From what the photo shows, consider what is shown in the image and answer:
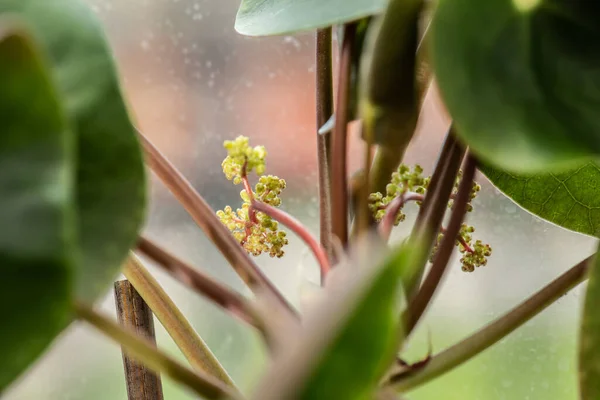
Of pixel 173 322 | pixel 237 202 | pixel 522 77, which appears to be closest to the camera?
pixel 522 77

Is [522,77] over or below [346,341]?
over

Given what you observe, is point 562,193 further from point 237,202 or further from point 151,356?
point 237,202

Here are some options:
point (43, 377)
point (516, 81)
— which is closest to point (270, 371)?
point (516, 81)

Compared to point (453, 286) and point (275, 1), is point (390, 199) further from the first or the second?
point (453, 286)

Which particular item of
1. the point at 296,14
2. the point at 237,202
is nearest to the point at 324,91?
the point at 296,14

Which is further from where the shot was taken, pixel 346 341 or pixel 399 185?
pixel 399 185

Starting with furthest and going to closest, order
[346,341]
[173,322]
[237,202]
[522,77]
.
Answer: [237,202] → [173,322] → [522,77] → [346,341]

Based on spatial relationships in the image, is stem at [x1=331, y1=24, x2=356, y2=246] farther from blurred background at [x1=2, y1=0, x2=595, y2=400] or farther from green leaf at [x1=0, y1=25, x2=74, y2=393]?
blurred background at [x1=2, y1=0, x2=595, y2=400]
